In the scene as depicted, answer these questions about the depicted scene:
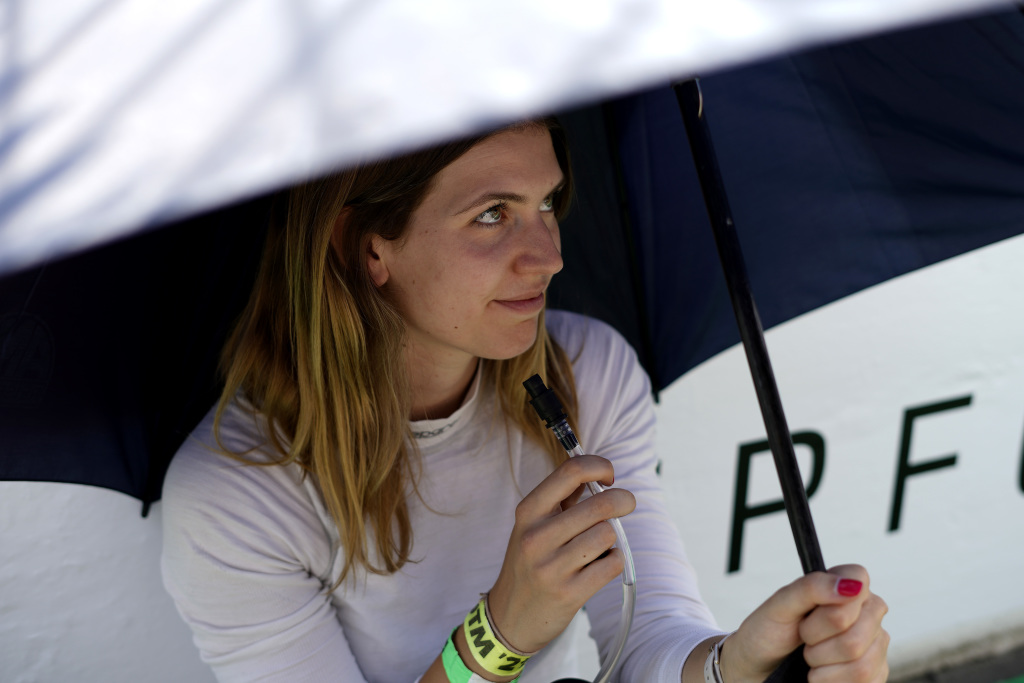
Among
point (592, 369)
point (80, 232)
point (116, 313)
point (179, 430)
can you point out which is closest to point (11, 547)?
point (179, 430)

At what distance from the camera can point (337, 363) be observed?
1259 millimetres

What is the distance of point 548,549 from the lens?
0.93m

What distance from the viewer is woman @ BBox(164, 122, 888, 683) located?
1.15m

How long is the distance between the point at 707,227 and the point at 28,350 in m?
1.11

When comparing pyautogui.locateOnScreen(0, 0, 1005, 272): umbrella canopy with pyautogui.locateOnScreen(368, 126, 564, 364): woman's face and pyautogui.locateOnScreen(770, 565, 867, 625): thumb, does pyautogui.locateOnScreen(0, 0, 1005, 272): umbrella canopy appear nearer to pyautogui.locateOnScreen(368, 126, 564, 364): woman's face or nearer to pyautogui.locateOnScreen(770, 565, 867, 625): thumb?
pyautogui.locateOnScreen(770, 565, 867, 625): thumb

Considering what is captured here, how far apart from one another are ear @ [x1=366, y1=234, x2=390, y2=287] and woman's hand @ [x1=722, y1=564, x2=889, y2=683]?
72 centimetres

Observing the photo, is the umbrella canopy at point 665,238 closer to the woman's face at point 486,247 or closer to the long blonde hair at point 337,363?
the long blonde hair at point 337,363

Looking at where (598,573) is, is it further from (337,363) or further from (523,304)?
(337,363)

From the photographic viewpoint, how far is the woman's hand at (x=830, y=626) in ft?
2.62

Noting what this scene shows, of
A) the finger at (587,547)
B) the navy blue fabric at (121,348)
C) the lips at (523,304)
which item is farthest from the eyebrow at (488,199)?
the finger at (587,547)

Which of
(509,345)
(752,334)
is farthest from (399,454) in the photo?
(752,334)

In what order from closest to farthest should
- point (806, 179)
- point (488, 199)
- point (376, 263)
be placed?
point (488, 199)
point (376, 263)
point (806, 179)

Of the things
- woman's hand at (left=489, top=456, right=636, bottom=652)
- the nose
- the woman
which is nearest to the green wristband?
the woman

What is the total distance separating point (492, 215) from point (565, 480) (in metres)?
0.44
